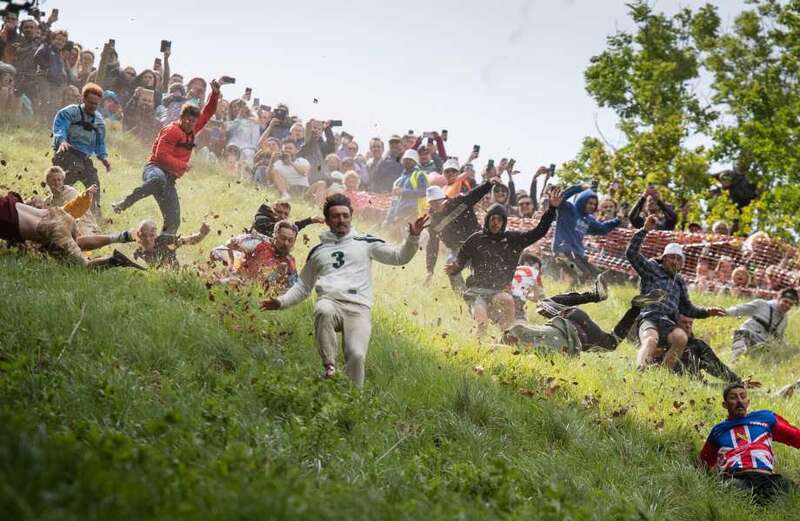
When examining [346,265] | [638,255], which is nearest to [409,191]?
[638,255]

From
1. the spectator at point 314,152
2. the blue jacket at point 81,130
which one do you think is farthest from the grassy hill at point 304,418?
the spectator at point 314,152

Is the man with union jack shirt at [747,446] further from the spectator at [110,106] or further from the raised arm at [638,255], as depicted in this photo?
the spectator at [110,106]

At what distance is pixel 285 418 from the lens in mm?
7316

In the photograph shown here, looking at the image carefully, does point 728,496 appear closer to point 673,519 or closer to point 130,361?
point 673,519

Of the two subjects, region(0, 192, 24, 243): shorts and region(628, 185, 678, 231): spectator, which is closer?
region(0, 192, 24, 243): shorts

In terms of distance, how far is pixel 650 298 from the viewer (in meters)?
11.8

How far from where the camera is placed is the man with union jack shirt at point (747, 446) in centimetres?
884

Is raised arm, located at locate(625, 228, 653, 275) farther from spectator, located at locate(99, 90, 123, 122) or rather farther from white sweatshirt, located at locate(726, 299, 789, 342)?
spectator, located at locate(99, 90, 123, 122)

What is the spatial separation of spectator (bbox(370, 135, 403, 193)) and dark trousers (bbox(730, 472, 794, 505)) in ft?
44.4

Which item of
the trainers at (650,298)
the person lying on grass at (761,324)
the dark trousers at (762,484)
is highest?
the trainers at (650,298)

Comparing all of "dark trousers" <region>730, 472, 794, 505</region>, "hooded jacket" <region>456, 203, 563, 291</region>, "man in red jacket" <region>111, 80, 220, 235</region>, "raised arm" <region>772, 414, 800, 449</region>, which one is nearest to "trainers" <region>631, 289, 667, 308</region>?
"hooded jacket" <region>456, 203, 563, 291</region>

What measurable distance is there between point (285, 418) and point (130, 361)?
1.71m

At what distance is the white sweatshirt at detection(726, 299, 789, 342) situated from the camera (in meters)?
13.9

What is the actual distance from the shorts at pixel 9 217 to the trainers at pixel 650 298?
23.4 feet
